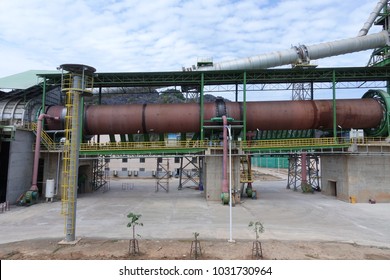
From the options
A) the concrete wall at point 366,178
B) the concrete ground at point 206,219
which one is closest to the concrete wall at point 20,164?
the concrete ground at point 206,219

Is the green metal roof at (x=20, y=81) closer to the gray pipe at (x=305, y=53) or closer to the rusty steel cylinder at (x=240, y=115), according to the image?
the rusty steel cylinder at (x=240, y=115)

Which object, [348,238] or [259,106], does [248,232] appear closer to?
[348,238]

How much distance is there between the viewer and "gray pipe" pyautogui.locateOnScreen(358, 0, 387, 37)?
129 ft

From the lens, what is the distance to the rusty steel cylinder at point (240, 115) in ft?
106

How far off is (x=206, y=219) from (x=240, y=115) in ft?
49.6

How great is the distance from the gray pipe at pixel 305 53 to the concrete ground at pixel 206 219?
18.2 metres

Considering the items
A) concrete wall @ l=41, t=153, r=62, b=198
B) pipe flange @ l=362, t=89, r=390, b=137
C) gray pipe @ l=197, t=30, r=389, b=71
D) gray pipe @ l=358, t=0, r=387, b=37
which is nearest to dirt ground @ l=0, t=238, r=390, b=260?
concrete wall @ l=41, t=153, r=62, b=198

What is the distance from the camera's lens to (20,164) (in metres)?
28.5

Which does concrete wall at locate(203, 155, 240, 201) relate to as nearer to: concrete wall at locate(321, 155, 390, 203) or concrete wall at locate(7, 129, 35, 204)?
concrete wall at locate(321, 155, 390, 203)

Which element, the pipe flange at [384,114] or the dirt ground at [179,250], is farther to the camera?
the pipe flange at [384,114]

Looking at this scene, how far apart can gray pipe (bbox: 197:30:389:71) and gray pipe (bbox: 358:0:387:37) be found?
1775 millimetres

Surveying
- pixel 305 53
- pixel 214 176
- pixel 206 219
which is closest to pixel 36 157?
pixel 214 176

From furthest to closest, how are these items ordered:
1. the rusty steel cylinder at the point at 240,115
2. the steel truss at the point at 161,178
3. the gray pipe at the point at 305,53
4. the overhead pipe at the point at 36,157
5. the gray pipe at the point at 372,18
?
the gray pipe at the point at 372,18
the steel truss at the point at 161,178
the gray pipe at the point at 305,53
the rusty steel cylinder at the point at 240,115
the overhead pipe at the point at 36,157

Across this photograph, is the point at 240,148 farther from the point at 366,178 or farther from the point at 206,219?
the point at 366,178
